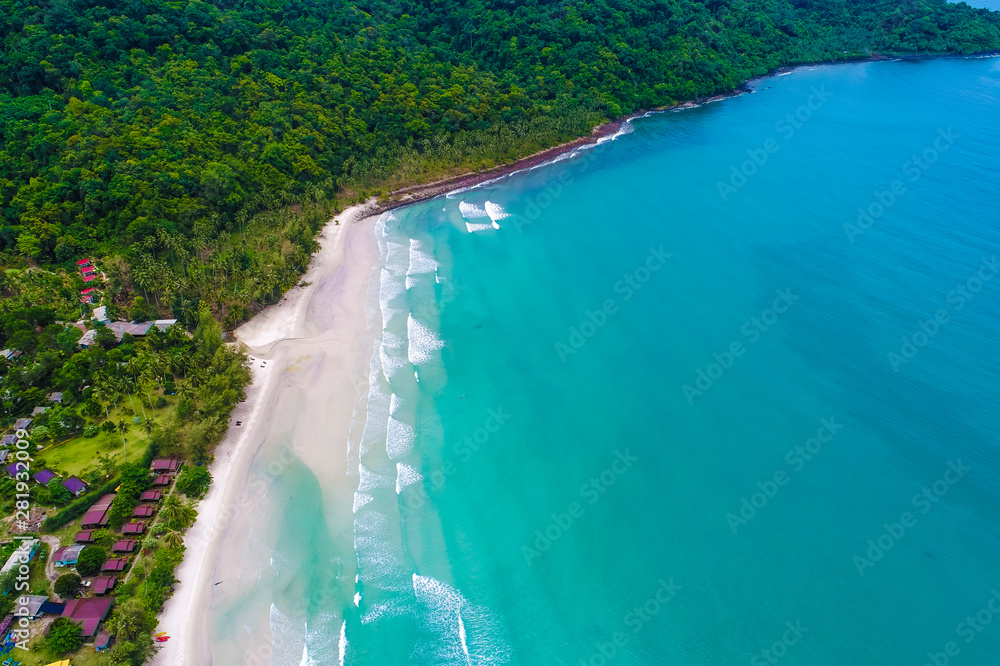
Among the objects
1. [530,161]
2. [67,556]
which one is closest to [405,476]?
[67,556]

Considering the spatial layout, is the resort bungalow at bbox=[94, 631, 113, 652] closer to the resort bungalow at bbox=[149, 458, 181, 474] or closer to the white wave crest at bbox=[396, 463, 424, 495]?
the resort bungalow at bbox=[149, 458, 181, 474]

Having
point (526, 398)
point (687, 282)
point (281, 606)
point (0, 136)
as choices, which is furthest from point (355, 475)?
point (0, 136)

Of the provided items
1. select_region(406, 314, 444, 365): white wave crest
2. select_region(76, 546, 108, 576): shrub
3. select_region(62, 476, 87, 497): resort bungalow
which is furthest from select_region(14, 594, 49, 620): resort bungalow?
select_region(406, 314, 444, 365): white wave crest

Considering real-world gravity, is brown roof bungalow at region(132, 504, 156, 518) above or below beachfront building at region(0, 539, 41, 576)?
below

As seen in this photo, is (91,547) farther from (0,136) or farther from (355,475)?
(0,136)

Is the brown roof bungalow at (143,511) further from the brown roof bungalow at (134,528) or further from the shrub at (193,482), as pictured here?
the shrub at (193,482)

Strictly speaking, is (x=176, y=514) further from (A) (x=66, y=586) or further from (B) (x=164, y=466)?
(A) (x=66, y=586)

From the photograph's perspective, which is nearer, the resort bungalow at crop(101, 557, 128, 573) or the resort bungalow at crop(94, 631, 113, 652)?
the resort bungalow at crop(94, 631, 113, 652)
